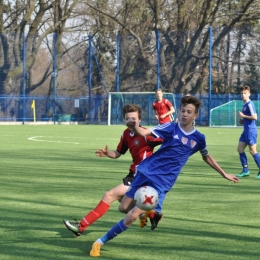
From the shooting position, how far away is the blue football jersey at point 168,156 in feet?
22.0

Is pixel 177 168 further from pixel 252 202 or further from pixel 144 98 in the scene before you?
pixel 144 98

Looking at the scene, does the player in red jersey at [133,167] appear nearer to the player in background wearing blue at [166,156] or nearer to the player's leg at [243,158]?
the player in background wearing blue at [166,156]

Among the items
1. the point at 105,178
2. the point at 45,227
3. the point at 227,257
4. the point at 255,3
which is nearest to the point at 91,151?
the point at 105,178

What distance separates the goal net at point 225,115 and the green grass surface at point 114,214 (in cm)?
2336

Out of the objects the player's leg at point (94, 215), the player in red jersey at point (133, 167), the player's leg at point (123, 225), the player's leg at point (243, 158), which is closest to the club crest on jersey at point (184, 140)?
the player in red jersey at point (133, 167)

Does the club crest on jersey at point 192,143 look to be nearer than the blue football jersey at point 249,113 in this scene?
Yes

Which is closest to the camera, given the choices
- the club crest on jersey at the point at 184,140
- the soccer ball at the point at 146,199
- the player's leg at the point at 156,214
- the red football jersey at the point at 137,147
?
the soccer ball at the point at 146,199

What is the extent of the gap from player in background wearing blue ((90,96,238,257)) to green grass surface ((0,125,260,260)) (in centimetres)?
37

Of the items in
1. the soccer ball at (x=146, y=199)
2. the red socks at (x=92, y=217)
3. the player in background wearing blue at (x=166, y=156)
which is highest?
the player in background wearing blue at (x=166, y=156)

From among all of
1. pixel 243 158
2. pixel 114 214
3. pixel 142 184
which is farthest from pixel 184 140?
pixel 243 158

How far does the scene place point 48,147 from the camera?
21.9 metres

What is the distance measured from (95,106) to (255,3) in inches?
507

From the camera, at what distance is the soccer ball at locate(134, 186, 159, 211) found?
639cm

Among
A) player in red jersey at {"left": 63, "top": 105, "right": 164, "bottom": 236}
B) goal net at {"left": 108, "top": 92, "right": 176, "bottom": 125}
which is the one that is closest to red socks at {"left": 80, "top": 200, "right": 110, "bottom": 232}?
player in red jersey at {"left": 63, "top": 105, "right": 164, "bottom": 236}
